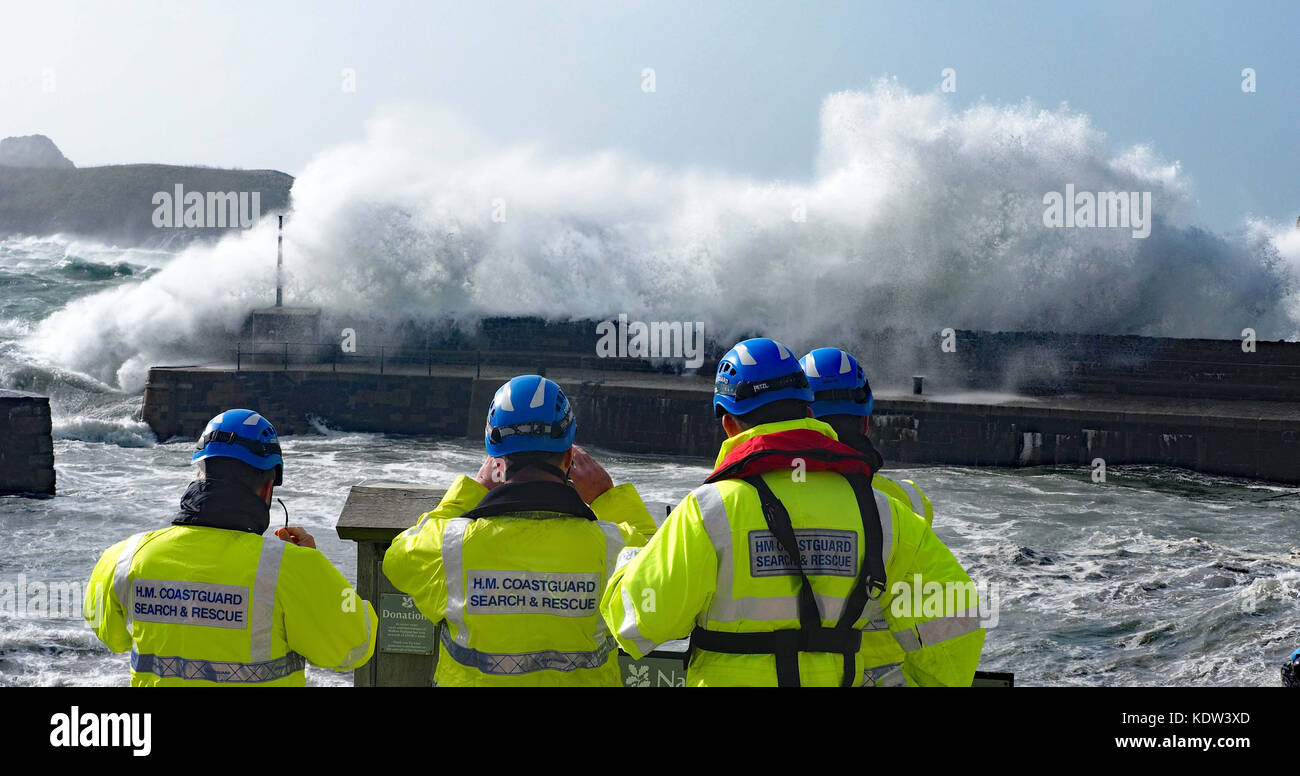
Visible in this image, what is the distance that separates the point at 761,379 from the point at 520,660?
2.91ft

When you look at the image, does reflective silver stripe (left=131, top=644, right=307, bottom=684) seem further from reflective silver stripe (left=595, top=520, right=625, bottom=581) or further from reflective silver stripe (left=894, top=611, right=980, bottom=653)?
reflective silver stripe (left=894, top=611, right=980, bottom=653)

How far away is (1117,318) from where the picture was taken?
2850cm

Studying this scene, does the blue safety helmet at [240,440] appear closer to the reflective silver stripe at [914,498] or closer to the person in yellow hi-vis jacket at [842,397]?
the person in yellow hi-vis jacket at [842,397]

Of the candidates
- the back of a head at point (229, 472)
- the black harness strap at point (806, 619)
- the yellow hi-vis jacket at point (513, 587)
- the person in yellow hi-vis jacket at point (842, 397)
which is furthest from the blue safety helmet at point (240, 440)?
the person in yellow hi-vis jacket at point (842, 397)

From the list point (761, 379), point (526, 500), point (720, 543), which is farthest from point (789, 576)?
point (526, 500)

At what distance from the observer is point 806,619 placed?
97.9 inches

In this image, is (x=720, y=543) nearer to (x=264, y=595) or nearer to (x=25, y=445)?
(x=264, y=595)

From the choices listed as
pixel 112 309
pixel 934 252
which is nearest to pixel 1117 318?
pixel 934 252

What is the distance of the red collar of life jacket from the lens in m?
2.50

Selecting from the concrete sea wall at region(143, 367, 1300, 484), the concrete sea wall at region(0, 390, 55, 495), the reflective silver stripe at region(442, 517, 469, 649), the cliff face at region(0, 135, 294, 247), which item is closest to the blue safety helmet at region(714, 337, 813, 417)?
the reflective silver stripe at region(442, 517, 469, 649)

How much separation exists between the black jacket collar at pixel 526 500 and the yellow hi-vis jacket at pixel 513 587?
24 millimetres

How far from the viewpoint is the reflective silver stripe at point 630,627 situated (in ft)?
8.05
